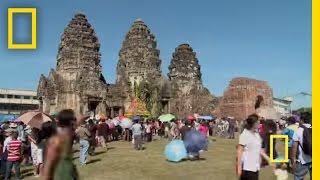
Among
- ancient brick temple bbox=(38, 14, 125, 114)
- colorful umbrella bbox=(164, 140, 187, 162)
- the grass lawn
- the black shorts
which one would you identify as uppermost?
ancient brick temple bbox=(38, 14, 125, 114)

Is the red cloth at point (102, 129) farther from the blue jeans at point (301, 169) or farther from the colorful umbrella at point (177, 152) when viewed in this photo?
the blue jeans at point (301, 169)

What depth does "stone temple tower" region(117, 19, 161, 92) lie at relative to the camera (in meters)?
57.9

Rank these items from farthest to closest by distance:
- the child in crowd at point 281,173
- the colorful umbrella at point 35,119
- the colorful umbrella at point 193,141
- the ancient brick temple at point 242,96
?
the ancient brick temple at point 242,96 < the colorful umbrella at point 193,141 < the colorful umbrella at point 35,119 < the child in crowd at point 281,173

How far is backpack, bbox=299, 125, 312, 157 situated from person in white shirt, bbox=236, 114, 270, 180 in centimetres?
170

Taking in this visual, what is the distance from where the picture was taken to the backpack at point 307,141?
322 inches

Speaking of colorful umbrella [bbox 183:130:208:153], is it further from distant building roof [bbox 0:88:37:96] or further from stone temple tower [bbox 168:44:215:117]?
distant building roof [bbox 0:88:37:96]

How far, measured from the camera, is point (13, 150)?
1166 cm

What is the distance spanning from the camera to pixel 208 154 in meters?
19.6

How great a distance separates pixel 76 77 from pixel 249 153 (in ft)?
152

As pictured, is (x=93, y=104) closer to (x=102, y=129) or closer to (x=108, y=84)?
(x=108, y=84)

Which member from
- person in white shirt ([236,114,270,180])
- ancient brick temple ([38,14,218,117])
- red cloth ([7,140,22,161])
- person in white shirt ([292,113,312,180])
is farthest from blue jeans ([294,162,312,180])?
ancient brick temple ([38,14,218,117])

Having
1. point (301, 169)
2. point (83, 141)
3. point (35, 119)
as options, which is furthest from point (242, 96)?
point (301, 169)

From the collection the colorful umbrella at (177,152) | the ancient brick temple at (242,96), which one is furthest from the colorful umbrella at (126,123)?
the ancient brick temple at (242,96)

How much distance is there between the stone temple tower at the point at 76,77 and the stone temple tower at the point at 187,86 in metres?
10.6
